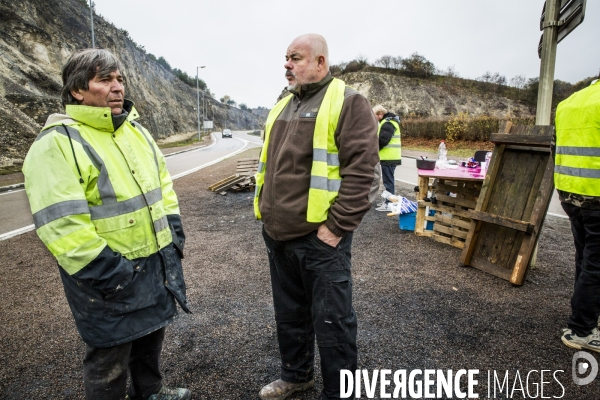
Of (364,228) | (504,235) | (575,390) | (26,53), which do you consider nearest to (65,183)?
(575,390)

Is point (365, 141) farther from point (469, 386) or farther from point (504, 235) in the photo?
point (504, 235)

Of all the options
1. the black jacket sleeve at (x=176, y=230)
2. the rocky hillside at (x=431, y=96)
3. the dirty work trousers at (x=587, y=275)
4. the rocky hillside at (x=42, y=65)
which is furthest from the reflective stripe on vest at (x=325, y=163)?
the rocky hillside at (x=431, y=96)

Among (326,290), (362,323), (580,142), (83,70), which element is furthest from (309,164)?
(580,142)

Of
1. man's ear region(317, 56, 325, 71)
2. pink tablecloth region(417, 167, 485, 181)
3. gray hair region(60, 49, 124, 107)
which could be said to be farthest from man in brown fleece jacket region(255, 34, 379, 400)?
pink tablecloth region(417, 167, 485, 181)

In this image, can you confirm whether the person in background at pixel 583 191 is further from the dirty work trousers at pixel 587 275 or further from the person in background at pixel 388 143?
the person in background at pixel 388 143

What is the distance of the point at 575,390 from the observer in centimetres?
255

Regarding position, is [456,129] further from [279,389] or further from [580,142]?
[279,389]

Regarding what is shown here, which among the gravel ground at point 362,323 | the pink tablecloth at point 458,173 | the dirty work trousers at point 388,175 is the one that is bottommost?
the gravel ground at point 362,323

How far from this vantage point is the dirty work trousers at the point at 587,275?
290cm

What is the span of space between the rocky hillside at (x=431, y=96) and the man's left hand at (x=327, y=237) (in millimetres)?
46949

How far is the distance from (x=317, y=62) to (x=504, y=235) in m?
3.44

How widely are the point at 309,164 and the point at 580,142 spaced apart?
2.23 metres

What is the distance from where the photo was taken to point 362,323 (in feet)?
11.3

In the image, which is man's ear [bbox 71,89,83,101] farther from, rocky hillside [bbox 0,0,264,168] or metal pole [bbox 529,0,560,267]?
rocky hillside [bbox 0,0,264,168]
